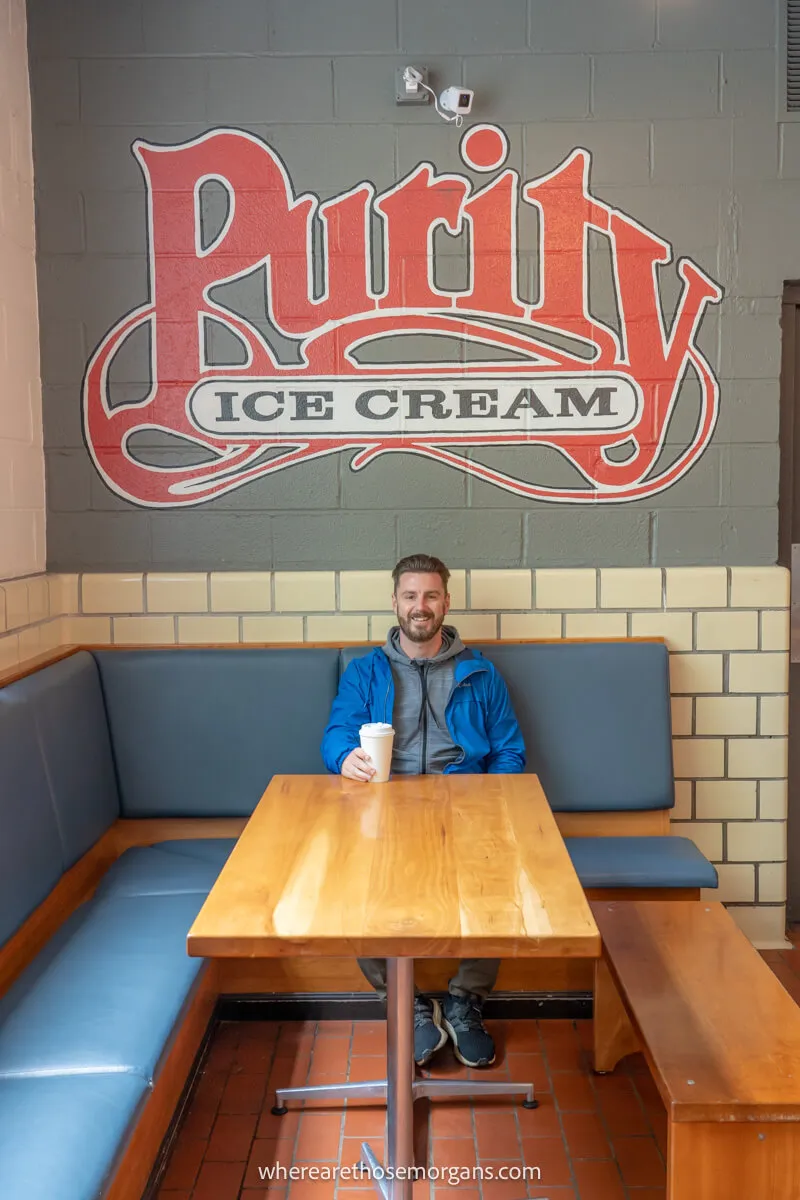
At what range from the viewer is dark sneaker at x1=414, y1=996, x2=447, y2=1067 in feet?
9.32

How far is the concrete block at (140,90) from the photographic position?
135 inches

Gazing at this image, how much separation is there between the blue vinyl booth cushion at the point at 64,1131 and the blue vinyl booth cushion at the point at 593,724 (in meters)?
1.76

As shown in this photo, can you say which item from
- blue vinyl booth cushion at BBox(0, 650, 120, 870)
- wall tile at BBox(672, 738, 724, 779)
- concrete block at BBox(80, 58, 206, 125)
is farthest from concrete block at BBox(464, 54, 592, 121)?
blue vinyl booth cushion at BBox(0, 650, 120, 870)

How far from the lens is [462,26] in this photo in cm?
344

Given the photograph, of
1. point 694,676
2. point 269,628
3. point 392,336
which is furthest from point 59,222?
point 694,676

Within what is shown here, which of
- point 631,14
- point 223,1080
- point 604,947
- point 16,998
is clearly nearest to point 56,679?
point 16,998

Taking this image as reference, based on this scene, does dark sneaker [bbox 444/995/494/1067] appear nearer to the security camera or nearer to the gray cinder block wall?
the gray cinder block wall

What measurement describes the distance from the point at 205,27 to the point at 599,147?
53.2 inches

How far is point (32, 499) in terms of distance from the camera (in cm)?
342

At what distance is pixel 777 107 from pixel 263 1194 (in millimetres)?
3516

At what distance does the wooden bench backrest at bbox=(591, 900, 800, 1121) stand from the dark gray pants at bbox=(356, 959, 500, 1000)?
44 centimetres

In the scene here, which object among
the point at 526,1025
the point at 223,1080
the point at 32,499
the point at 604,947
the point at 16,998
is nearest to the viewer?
the point at 16,998

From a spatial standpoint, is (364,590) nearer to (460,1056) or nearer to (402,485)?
(402,485)

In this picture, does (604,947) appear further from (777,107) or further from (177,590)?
(777,107)
